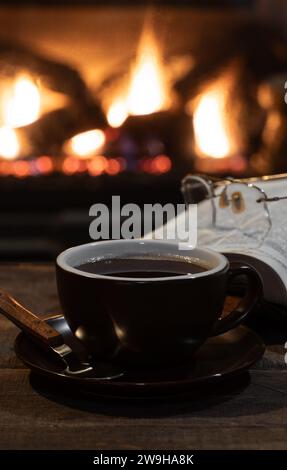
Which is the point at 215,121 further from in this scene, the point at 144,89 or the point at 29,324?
the point at 29,324

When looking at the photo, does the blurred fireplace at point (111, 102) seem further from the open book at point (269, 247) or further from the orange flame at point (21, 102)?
the open book at point (269, 247)

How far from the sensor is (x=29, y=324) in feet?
1.64

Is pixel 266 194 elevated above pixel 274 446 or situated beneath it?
elevated above

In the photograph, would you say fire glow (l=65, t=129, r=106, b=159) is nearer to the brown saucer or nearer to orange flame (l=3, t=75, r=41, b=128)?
orange flame (l=3, t=75, r=41, b=128)

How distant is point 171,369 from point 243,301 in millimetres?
69

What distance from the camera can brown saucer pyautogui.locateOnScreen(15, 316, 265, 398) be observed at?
1.44ft

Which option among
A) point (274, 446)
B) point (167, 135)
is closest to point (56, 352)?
point (274, 446)

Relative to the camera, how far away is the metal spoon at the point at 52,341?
460mm

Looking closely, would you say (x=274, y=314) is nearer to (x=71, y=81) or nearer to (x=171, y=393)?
(x=171, y=393)

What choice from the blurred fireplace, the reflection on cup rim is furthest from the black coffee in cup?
the blurred fireplace

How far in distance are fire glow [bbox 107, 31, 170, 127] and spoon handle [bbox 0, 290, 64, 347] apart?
109 centimetres

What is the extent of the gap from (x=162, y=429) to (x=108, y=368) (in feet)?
0.22

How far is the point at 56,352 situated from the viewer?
1.59 feet

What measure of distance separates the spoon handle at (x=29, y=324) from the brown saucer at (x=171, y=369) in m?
0.01
